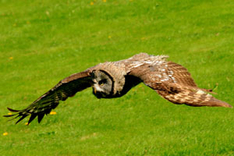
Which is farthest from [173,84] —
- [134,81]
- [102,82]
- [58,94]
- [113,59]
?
[113,59]

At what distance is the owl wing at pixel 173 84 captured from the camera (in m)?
A: 7.97

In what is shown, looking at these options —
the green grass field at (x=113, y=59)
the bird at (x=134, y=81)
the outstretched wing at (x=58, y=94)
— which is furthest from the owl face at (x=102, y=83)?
the green grass field at (x=113, y=59)

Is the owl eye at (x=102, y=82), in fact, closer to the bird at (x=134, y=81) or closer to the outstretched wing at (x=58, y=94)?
the bird at (x=134, y=81)

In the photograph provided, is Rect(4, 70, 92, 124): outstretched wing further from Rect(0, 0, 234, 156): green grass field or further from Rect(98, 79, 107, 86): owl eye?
Rect(0, 0, 234, 156): green grass field

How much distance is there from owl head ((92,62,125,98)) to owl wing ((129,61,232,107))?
12.7 inches

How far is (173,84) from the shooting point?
8.80 metres

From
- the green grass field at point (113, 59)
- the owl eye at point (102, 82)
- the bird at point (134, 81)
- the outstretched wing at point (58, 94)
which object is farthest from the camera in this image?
the green grass field at point (113, 59)

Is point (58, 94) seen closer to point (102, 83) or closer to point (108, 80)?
point (102, 83)

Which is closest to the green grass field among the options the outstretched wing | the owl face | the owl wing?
the outstretched wing

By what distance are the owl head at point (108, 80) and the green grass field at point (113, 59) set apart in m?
1.99

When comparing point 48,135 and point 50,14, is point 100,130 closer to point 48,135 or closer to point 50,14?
point 48,135

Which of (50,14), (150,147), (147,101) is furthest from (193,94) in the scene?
(50,14)

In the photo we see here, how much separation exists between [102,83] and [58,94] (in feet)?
5.49

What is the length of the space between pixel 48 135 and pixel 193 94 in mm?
5851
